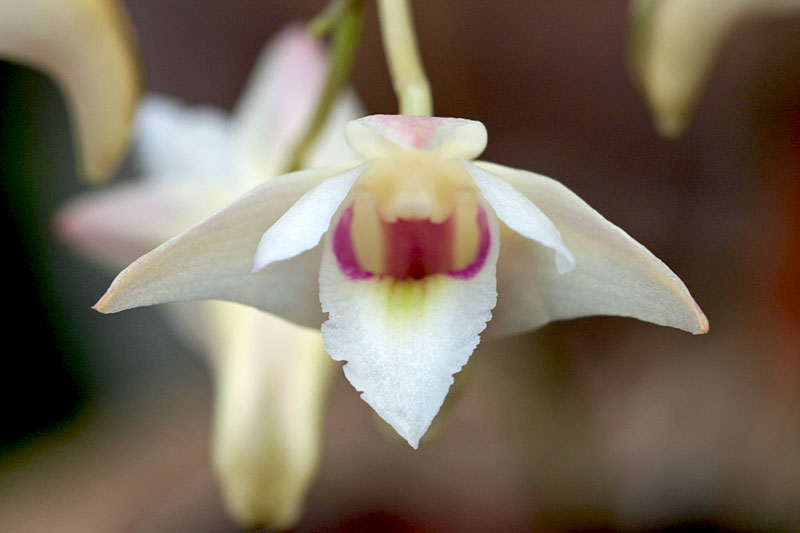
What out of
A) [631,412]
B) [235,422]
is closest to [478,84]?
[631,412]

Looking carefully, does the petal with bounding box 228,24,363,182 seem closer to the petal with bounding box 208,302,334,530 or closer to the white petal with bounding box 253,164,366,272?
the petal with bounding box 208,302,334,530

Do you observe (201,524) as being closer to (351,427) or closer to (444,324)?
(351,427)

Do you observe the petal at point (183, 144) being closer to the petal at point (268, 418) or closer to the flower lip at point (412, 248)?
the petal at point (268, 418)

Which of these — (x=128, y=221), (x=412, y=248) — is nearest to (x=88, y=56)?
(x=128, y=221)

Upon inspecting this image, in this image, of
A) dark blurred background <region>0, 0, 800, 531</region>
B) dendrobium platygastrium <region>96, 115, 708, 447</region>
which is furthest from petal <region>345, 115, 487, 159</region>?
dark blurred background <region>0, 0, 800, 531</region>

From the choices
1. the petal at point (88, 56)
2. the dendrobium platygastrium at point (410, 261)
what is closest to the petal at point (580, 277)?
the dendrobium platygastrium at point (410, 261)

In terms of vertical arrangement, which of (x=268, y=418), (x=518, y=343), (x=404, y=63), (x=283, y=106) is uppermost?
(x=404, y=63)

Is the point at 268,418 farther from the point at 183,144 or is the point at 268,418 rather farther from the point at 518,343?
the point at 518,343
